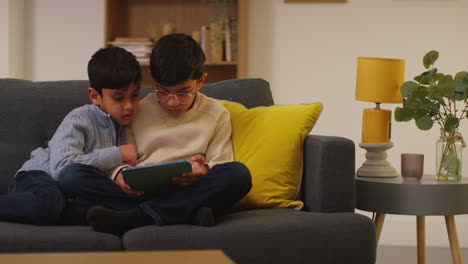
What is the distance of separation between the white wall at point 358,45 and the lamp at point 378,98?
3.91 ft

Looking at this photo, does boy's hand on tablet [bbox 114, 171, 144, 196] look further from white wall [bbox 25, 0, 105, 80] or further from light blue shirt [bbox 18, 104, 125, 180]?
white wall [bbox 25, 0, 105, 80]

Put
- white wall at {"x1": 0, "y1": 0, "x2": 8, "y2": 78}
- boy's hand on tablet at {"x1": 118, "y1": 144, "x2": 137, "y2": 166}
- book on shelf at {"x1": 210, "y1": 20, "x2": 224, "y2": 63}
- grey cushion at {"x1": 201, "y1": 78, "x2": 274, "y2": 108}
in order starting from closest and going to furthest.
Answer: boy's hand on tablet at {"x1": 118, "y1": 144, "x2": 137, "y2": 166}, grey cushion at {"x1": 201, "y1": 78, "x2": 274, "y2": 108}, book on shelf at {"x1": 210, "y1": 20, "x2": 224, "y2": 63}, white wall at {"x1": 0, "y1": 0, "x2": 8, "y2": 78}

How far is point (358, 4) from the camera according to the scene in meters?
4.04

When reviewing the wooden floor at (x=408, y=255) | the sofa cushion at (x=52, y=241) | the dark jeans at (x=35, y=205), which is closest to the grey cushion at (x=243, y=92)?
the dark jeans at (x=35, y=205)

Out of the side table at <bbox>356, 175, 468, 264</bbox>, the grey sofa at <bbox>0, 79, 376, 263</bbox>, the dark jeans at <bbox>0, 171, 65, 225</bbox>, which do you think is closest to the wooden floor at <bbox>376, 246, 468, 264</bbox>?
the side table at <bbox>356, 175, 468, 264</bbox>

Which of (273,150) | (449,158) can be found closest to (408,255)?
(449,158)

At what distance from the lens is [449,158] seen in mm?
2752

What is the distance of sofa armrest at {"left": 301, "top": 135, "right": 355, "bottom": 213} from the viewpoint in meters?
2.07

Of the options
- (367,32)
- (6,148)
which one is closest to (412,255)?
(367,32)

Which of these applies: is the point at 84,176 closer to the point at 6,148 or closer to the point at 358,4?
the point at 6,148

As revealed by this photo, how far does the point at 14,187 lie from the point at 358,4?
2539 millimetres

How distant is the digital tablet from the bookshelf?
2107mm

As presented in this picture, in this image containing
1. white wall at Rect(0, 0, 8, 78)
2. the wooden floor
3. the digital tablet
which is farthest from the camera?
white wall at Rect(0, 0, 8, 78)

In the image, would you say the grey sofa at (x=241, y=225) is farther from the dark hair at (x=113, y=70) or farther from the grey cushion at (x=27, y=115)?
the dark hair at (x=113, y=70)
